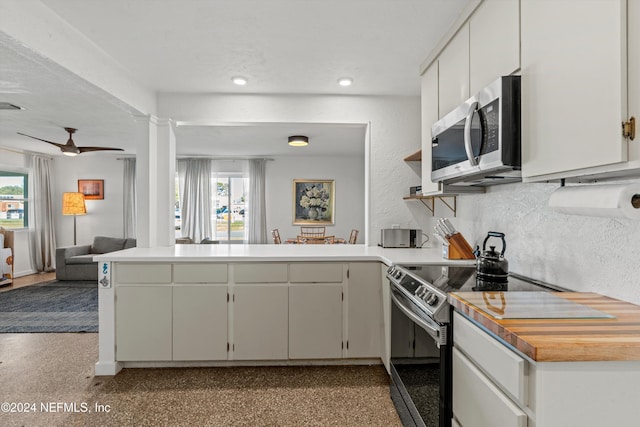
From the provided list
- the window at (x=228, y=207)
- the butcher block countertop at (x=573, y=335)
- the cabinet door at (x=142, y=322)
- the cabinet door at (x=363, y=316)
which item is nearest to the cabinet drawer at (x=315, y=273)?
the cabinet door at (x=363, y=316)

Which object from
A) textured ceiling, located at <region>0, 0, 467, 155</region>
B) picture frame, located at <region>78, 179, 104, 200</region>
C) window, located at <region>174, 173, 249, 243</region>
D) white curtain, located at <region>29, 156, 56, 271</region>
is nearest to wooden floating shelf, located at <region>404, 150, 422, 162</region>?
textured ceiling, located at <region>0, 0, 467, 155</region>

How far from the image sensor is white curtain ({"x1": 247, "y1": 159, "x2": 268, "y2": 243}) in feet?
23.0

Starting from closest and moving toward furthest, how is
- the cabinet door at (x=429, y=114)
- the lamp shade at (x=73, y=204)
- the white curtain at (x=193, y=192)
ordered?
→ the cabinet door at (x=429, y=114) → the lamp shade at (x=73, y=204) → the white curtain at (x=193, y=192)

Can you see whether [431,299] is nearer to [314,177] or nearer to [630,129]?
[630,129]

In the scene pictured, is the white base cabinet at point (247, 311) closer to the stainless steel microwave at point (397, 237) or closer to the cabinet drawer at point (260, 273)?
the cabinet drawer at point (260, 273)

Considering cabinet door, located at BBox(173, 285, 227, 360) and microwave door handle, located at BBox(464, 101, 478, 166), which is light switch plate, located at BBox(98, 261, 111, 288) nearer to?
cabinet door, located at BBox(173, 285, 227, 360)

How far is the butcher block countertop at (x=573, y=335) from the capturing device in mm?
891

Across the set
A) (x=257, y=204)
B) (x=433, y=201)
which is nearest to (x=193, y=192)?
(x=257, y=204)

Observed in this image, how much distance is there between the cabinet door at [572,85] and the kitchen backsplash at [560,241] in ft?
1.37

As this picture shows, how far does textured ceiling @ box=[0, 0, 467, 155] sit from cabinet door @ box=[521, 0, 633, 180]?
2.58 ft

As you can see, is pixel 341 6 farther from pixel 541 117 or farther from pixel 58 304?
pixel 58 304

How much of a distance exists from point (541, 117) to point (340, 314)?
186cm

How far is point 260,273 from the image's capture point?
253cm

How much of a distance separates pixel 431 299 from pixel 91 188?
736 cm
